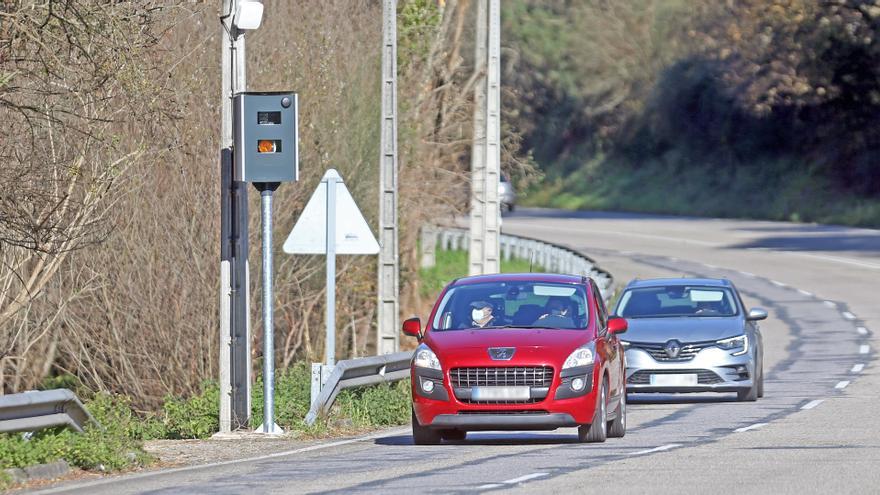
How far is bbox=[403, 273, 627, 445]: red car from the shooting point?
15570 millimetres

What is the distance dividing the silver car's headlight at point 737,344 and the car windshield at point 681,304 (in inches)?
45.3

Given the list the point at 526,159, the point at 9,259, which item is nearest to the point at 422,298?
the point at 526,159

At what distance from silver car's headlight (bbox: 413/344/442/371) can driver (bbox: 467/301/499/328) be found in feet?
2.08

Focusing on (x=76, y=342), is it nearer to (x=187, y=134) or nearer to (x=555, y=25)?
(x=187, y=134)

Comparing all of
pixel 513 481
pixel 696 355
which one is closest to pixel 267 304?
pixel 513 481

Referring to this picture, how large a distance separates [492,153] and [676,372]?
28.9ft

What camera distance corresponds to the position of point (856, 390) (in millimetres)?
21969

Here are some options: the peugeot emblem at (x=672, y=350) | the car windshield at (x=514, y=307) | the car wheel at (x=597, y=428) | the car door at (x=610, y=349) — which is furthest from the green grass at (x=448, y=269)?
the car wheel at (x=597, y=428)

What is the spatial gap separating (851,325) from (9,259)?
16.5 meters

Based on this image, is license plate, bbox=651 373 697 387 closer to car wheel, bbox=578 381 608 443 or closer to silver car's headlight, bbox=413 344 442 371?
car wheel, bbox=578 381 608 443

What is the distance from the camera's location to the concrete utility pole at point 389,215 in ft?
69.3

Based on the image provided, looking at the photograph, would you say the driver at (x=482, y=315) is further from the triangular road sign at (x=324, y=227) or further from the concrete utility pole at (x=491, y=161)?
the concrete utility pole at (x=491, y=161)

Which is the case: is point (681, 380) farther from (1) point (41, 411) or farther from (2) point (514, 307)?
(1) point (41, 411)

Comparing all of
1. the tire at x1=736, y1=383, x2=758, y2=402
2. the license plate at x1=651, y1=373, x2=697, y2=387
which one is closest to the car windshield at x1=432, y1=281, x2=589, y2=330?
the license plate at x1=651, y1=373, x2=697, y2=387
